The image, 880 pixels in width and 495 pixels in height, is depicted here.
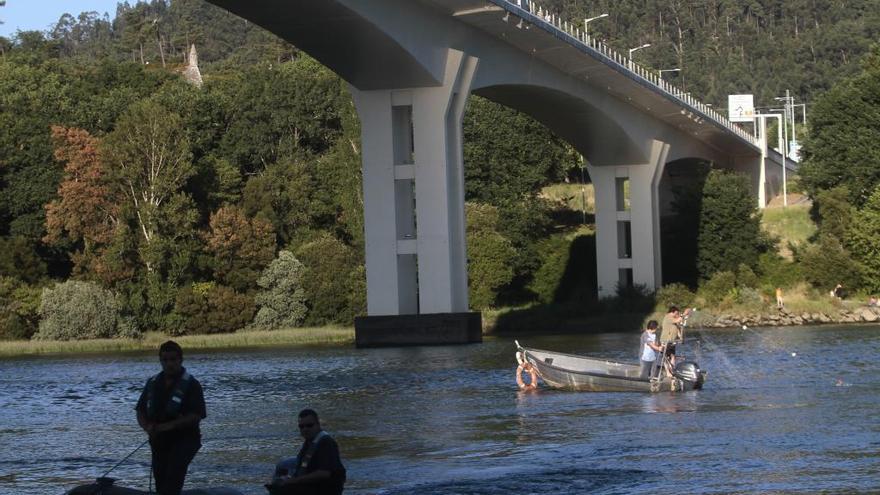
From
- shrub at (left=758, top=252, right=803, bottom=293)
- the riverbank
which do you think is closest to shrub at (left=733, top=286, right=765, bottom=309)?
the riverbank

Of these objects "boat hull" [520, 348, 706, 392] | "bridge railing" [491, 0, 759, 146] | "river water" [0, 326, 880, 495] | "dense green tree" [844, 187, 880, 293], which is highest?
"bridge railing" [491, 0, 759, 146]

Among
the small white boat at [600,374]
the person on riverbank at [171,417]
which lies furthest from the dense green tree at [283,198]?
the person on riverbank at [171,417]

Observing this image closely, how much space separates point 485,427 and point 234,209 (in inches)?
2187

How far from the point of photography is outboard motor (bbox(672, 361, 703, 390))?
35781 mm

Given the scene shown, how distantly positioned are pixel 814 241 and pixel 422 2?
43461mm

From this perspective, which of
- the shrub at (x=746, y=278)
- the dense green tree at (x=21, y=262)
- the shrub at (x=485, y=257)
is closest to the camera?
the dense green tree at (x=21, y=262)

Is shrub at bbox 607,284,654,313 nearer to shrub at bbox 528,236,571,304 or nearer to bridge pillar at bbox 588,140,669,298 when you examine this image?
bridge pillar at bbox 588,140,669,298

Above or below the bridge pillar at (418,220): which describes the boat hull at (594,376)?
below

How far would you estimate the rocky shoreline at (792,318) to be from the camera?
7338 cm

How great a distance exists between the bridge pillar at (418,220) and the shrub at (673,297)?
25.8 metres

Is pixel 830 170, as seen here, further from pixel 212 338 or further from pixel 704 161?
pixel 212 338

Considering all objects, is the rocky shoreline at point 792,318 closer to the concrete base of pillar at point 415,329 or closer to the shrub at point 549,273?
the shrub at point 549,273

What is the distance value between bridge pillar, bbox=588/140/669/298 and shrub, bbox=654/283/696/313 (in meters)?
1.99

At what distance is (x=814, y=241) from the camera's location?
289ft
